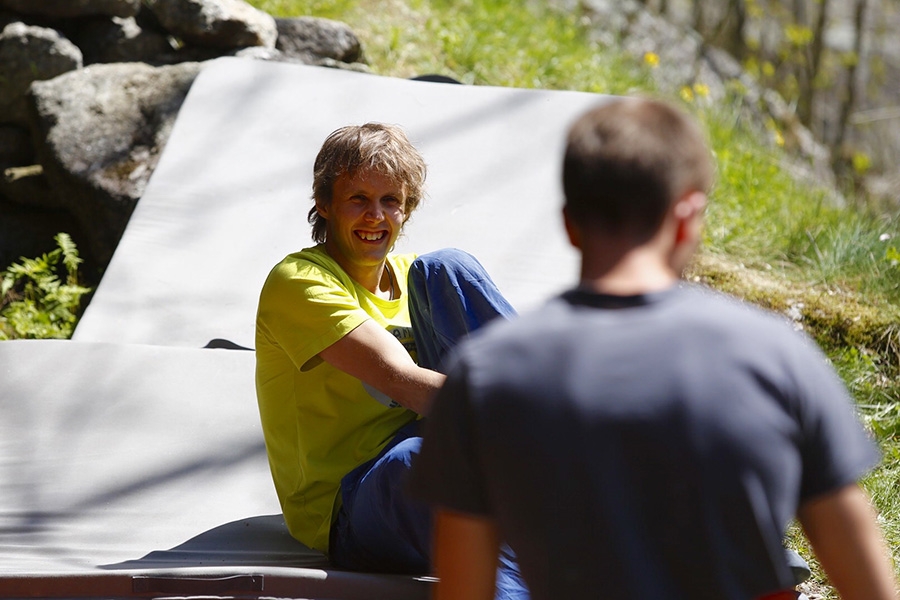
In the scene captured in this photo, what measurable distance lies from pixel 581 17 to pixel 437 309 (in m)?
5.16

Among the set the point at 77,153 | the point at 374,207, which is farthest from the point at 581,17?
the point at 374,207

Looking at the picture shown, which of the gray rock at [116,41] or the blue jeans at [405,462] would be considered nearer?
the blue jeans at [405,462]

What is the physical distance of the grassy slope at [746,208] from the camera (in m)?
3.30

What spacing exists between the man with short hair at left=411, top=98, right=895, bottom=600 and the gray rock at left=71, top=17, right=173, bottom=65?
4.22 metres

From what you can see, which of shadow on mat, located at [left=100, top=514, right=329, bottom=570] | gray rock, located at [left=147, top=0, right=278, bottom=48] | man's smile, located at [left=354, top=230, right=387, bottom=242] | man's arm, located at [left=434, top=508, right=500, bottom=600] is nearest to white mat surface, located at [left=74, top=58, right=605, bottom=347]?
gray rock, located at [left=147, top=0, right=278, bottom=48]

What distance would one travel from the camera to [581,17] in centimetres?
678

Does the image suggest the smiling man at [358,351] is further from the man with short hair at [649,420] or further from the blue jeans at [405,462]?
the man with short hair at [649,420]

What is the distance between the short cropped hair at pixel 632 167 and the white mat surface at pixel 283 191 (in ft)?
7.03

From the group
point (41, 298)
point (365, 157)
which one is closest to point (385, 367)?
point (365, 157)

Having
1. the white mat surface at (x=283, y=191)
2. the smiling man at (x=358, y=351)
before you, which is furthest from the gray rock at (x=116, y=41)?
the smiling man at (x=358, y=351)

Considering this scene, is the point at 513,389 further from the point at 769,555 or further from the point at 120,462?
the point at 120,462

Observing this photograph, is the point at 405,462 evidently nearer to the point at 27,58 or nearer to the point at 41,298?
the point at 41,298

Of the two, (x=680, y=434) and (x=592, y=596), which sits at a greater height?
(x=680, y=434)

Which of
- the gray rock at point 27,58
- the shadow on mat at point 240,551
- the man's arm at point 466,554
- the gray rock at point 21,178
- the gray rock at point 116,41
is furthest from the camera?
the gray rock at point 116,41
